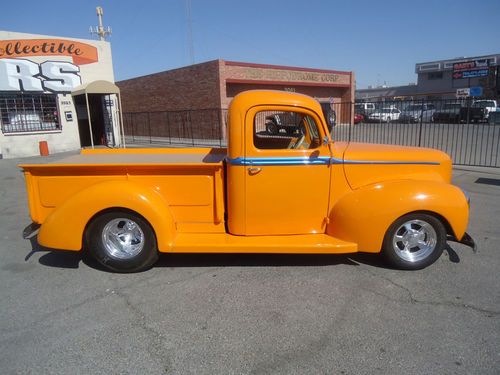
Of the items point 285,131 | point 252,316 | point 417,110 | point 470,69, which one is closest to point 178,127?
point 417,110

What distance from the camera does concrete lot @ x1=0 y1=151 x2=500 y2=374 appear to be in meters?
2.71

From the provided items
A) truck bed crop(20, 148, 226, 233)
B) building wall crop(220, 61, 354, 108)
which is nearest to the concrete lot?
truck bed crop(20, 148, 226, 233)

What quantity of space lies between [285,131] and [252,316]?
2295 mm

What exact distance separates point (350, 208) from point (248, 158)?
1.23 m

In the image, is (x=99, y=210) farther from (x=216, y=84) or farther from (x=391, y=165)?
(x=216, y=84)

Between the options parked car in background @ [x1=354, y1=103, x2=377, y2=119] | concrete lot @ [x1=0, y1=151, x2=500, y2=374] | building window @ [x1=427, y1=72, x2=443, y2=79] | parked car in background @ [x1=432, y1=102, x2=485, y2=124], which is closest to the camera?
concrete lot @ [x1=0, y1=151, x2=500, y2=374]

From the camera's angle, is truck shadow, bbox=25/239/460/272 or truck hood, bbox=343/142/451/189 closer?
truck hood, bbox=343/142/451/189

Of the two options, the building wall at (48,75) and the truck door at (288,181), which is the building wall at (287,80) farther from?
the truck door at (288,181)

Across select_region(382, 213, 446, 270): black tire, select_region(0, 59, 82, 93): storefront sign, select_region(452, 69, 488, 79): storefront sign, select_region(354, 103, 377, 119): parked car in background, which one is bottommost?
select_region(382, 213, 446, 270): black tire

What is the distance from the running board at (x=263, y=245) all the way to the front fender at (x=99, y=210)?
0.68 ft

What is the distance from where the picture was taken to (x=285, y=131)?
4.59 metres

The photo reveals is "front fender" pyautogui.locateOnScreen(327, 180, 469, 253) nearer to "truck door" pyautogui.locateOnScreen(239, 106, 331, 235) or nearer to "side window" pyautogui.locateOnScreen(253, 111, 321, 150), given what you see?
"truck door" pyautogui.locateOnScreen(239, 106, 331, 235)

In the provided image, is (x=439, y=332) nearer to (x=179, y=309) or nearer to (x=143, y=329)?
(x=179, y=309)

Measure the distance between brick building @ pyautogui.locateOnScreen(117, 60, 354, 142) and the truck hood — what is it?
1760 cm
